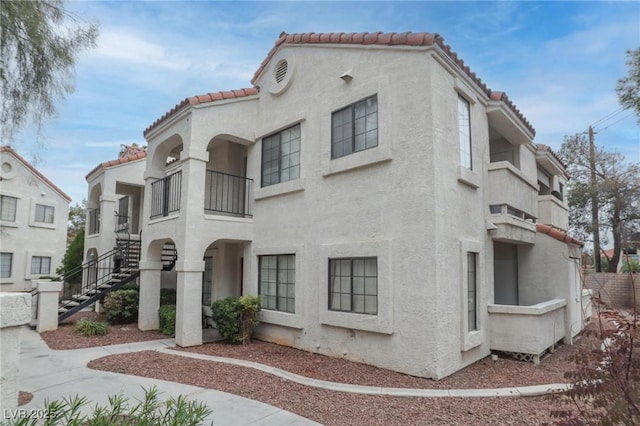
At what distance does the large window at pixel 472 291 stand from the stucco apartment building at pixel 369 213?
5cm

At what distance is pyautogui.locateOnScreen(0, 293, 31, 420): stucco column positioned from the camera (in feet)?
12.4

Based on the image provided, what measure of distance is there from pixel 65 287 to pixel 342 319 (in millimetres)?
20566

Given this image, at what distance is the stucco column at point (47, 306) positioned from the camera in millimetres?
12547

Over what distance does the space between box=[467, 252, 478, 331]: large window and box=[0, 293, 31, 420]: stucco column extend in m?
8.04

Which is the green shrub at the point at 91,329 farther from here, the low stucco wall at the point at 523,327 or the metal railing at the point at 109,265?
the low stucco wall at the point at 523,327

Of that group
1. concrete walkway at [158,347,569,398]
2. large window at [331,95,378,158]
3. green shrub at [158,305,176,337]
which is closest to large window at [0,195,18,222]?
green shrub at [158,305,176,337]

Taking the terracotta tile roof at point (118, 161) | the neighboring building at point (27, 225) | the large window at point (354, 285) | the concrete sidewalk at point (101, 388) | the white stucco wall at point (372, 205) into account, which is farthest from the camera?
the neighboring building at point (27, 225)

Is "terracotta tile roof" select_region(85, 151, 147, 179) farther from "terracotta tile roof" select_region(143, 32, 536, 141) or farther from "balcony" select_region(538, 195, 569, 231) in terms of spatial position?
"balcony" select_region(538, 195, 569, 231)

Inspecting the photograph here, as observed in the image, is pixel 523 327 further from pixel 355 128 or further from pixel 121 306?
pixel 121 306

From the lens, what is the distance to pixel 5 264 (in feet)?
77.3

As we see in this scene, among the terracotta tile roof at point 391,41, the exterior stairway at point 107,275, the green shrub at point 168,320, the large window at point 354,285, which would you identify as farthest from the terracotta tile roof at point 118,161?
the large window at point 354,285

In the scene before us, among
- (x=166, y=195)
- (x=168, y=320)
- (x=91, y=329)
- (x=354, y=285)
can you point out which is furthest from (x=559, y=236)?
(x=91, y=329)

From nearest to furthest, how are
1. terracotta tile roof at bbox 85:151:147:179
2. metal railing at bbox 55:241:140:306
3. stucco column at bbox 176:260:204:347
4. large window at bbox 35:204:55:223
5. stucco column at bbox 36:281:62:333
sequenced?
stucco column at bbox 176:260:204:347 → stucco column at bbox 36:281:62:333 → metal railing at bbox 55:241:140:306 → terracotta tile roof at bbox 85:151:147:179 → large window at bbox 35:204:55:223

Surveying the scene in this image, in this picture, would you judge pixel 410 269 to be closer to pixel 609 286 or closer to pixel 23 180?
pixel 609 286
